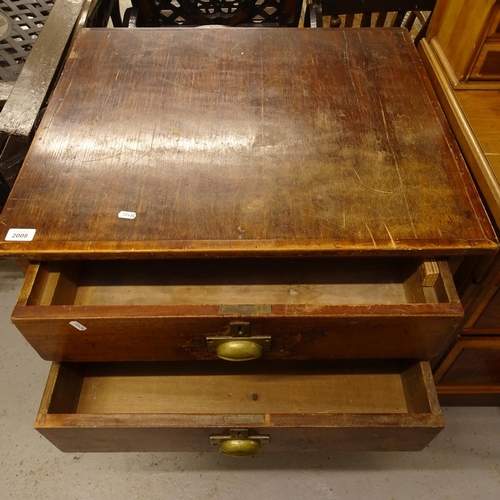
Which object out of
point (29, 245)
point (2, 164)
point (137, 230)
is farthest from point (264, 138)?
point (2, 164)

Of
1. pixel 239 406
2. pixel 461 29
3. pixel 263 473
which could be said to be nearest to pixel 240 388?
pixel 239 406

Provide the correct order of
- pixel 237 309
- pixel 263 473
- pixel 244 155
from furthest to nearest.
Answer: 1. pixel 263 473
2. pixel 244 155
3. pixel 237 309

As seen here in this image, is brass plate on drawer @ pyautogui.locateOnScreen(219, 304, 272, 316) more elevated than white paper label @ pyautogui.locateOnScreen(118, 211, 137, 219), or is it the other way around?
white paper label @ pyautogui.locateOnScreen(118, 211, 137, 219)

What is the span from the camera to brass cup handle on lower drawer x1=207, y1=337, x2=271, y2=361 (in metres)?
0.61

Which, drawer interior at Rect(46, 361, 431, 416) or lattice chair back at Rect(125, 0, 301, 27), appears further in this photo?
lattice chair back at Rect(125, 0, 301, 27)

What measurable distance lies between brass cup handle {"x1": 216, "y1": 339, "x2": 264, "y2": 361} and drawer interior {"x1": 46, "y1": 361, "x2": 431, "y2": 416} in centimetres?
17

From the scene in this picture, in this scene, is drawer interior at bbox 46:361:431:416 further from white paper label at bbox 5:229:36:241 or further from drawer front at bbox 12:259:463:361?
white paper label at bbox 5:229:36:241

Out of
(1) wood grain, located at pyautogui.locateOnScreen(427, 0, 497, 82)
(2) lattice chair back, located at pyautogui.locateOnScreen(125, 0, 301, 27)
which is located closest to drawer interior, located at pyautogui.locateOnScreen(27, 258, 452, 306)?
(1) wood grain, located at pyautogui.locateOnScreen(427, 0, 497, 82)

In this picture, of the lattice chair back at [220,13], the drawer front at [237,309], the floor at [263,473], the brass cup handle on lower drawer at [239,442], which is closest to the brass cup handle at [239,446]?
the brass cup handle on lower drawer at [239,442]

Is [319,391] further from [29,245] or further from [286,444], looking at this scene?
[29,245]

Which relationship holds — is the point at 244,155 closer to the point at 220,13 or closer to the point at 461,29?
the point at 461,29

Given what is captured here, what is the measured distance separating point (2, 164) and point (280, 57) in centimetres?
63

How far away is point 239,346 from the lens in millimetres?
605

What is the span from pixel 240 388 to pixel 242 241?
1.04ft
